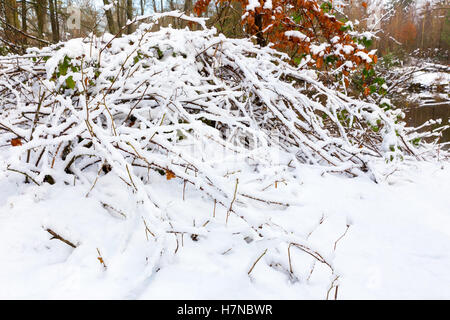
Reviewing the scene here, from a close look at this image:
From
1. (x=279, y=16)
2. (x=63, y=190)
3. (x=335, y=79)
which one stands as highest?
(x=279, y=16)

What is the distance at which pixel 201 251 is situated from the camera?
1.08 meters

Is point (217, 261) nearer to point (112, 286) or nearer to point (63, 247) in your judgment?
point (112, 286)

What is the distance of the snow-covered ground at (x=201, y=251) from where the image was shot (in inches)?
35.6

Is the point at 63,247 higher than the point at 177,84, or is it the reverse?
the point at 177,84

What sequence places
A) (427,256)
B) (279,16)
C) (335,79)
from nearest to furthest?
(427,256) → (279,16) → (335,79)

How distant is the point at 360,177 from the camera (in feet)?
6.47

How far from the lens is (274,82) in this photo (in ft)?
6.83

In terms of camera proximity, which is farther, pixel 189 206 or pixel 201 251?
pixel 189 206

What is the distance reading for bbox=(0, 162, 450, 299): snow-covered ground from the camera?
904 millimetres

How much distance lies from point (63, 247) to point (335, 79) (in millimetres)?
3528
